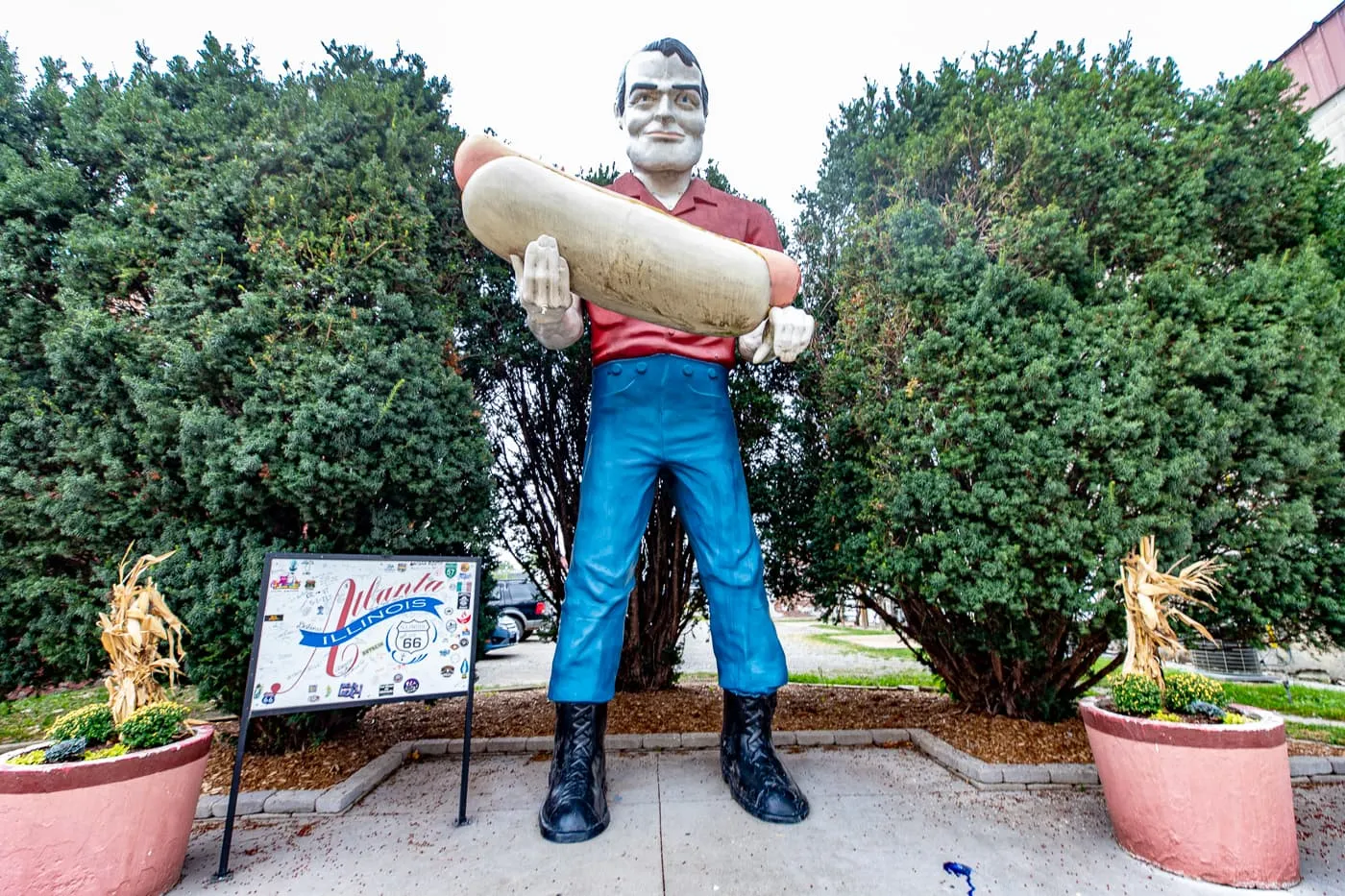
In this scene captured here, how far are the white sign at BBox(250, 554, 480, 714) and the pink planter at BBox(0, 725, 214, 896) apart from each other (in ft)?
1.41

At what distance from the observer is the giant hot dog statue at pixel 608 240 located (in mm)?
2254

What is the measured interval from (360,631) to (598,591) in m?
1.14

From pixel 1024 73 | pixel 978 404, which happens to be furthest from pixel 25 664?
pixel 1024 73

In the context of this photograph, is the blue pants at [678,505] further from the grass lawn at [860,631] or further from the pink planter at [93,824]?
the grass lawn at [860,631]

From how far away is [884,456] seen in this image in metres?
3.83

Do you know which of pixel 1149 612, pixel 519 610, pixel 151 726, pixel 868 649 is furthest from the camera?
pixel 519 610

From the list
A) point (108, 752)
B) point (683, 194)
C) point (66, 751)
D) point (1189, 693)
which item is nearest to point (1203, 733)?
point (1189, 693)

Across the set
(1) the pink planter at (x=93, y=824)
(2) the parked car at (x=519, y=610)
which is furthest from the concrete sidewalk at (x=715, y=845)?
(2) the parked car at (x=519, y=610)

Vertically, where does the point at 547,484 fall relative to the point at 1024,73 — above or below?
below

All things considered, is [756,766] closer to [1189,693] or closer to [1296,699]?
[1189,693]

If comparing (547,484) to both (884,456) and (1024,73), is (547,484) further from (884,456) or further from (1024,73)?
(1024,73)

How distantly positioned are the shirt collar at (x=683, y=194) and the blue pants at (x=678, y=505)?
0.82 metres

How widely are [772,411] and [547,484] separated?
211cm

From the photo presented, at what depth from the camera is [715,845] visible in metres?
2.61
